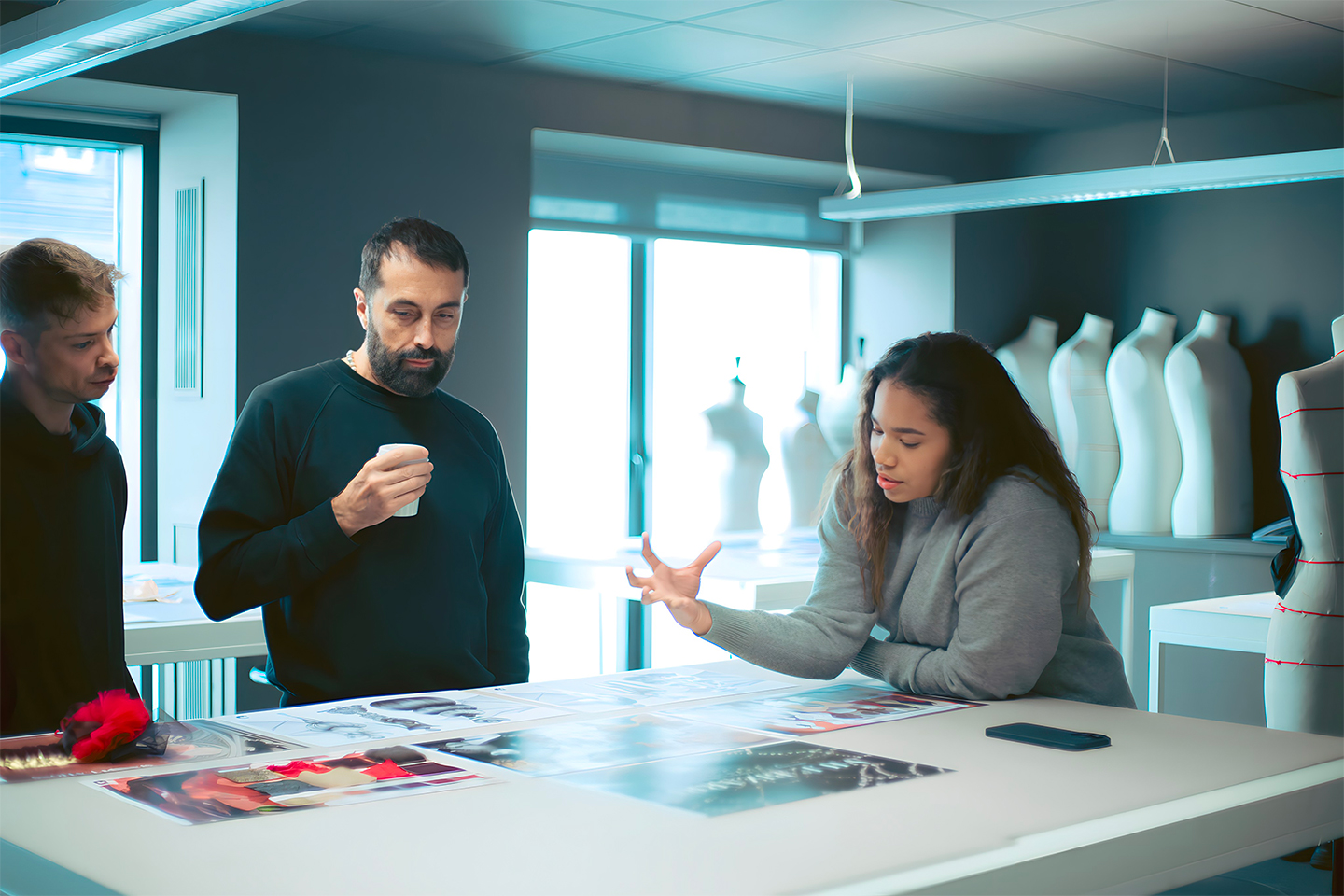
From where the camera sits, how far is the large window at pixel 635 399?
521 centimetres

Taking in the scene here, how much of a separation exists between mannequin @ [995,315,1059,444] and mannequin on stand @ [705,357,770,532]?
143cm

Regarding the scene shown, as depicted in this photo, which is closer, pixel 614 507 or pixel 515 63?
pixel 515 63

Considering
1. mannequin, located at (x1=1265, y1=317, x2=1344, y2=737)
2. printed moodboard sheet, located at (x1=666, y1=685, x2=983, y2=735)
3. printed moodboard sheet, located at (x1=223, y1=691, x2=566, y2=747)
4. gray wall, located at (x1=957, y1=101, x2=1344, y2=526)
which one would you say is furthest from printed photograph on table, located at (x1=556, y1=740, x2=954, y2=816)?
gray wall, located at (x1=957, y1=101, x2=1344, y2=526)

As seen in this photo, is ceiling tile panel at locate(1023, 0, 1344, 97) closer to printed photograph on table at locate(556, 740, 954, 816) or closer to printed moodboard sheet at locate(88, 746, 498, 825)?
printed photograph on table at locate(556, 740, 954, 816)

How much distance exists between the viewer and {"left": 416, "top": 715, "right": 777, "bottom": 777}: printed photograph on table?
1489 millimetres

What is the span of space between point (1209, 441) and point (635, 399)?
2347 mm

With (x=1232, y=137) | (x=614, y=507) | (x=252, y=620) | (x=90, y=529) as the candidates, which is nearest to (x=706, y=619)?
(x=90, y=529)

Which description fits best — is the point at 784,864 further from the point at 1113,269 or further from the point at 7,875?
the point at 1113,269

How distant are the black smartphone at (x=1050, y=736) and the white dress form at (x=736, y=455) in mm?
3163

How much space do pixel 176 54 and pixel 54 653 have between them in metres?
2.61

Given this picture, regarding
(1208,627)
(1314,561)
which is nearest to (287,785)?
(1314,561)

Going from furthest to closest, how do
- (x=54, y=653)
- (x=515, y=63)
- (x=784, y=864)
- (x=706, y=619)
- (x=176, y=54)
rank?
(x=515, y=63)
(x=176, y=54)
(x=706, y=619)
(x=54, y=653)
(x=784, y=864)

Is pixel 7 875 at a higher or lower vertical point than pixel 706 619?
lower

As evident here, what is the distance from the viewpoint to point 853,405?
5.06m
